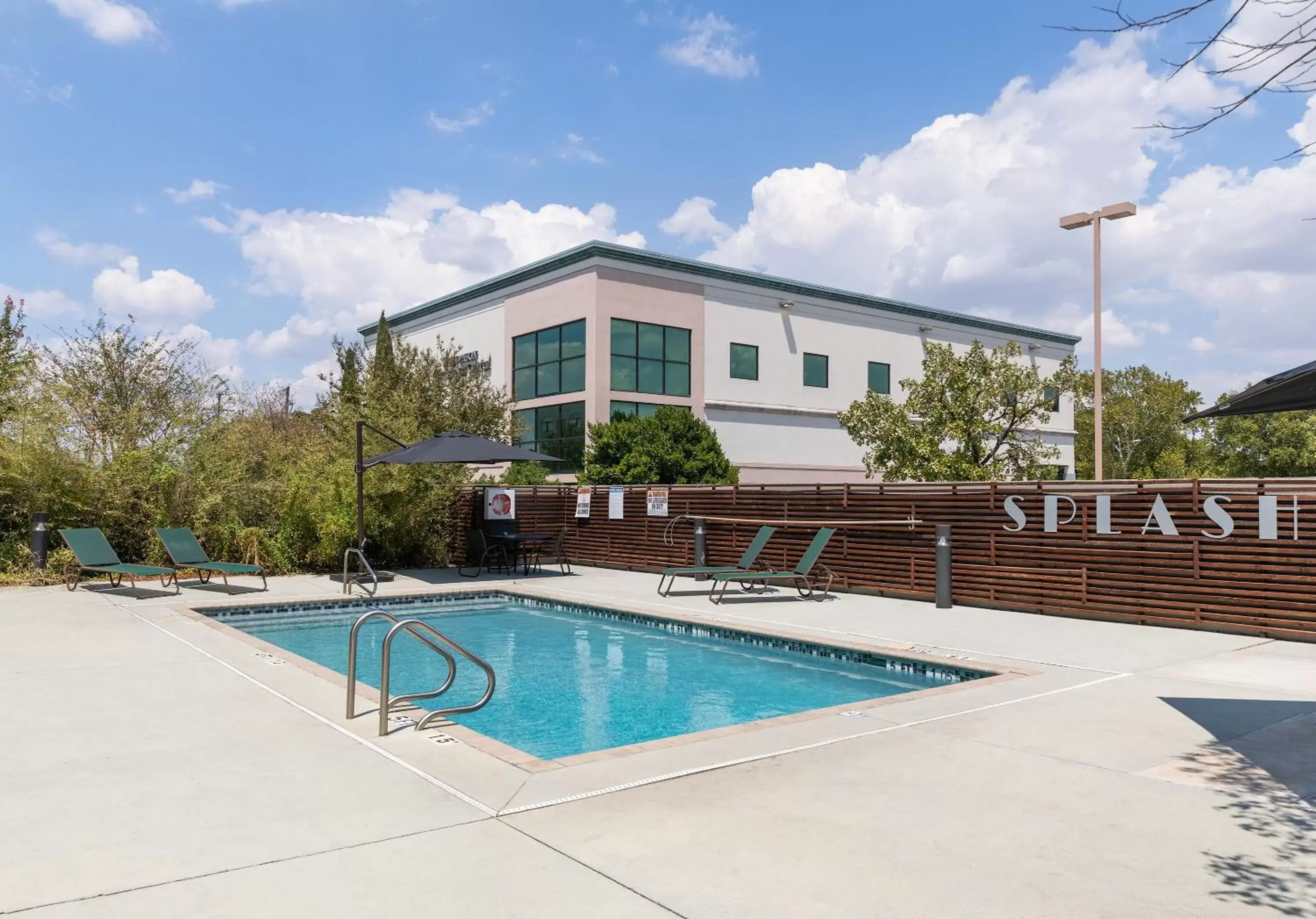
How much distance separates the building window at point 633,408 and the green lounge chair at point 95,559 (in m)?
→ 14.7

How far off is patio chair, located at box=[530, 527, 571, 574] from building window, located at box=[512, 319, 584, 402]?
8.54 metres

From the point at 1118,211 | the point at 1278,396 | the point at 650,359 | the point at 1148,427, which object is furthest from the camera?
the point at 1148,427

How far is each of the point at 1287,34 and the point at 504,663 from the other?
26.9 feet

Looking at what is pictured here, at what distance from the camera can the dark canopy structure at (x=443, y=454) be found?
46.1ft

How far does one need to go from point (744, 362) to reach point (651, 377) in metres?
4.01

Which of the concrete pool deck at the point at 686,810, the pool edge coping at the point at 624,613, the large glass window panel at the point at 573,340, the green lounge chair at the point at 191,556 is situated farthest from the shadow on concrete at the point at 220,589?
the large glass window panel at the point at 573,340

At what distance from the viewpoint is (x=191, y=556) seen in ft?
45.3

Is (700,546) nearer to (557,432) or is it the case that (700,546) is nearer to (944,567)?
(944,567)

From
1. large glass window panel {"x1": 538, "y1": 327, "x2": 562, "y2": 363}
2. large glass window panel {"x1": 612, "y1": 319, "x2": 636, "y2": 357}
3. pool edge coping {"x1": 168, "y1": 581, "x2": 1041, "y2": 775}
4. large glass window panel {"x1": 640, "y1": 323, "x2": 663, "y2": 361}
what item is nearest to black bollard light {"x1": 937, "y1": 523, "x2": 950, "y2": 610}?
pool edge coping {"x1": 168, "y1": 581, "x2": 1041, "y2": 775}

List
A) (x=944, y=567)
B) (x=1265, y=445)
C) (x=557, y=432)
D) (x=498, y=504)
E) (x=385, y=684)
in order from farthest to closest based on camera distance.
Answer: (x=1265, y=445) < (x=557, y=432) < (x=498, y=504) < (x=944, y=567) < (x=385, y=684)

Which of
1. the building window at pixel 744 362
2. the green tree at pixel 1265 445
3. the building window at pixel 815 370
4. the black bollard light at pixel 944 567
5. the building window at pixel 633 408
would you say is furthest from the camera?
the green tree at pixel 1265 445

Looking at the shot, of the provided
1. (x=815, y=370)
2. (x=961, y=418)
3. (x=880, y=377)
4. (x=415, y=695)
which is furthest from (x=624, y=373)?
(x=415, y=695)

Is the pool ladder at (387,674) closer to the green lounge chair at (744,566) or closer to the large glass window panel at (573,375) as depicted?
the green lounge chair at (744,566)

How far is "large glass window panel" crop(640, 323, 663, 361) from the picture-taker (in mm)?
27703
